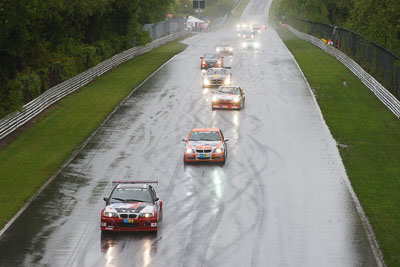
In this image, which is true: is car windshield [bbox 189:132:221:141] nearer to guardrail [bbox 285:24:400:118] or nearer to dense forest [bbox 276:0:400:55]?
guardrail [bbox 285:24:400:118]

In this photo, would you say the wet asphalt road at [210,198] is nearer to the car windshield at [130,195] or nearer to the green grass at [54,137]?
the green grass at [54,137]

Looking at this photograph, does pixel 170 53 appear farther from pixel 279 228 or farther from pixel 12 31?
pixel 279 228

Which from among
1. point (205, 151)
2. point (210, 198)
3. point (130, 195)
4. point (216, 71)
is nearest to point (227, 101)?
point (216, 71)

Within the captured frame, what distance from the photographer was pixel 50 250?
20797mm

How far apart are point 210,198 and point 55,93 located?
24.5 m

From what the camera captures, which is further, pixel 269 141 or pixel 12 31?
pixel 12 31

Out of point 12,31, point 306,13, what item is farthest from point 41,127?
point 306,13

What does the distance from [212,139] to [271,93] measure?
65.2 ft

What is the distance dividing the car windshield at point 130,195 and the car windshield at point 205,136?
10.4 meters

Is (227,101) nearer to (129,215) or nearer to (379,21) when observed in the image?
(379,21)

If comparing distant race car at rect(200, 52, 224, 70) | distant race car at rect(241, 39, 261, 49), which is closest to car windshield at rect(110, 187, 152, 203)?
distant race car at rect(200, 52, 224, 70)

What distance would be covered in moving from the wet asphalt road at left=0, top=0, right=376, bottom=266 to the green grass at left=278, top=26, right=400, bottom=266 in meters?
0.69

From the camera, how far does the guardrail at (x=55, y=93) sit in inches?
1540

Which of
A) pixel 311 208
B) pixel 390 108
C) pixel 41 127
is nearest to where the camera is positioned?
pixel 311 208
